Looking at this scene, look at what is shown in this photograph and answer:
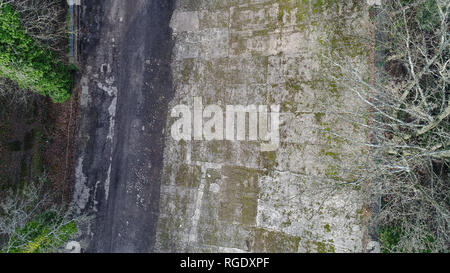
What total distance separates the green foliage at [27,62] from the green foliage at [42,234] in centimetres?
443

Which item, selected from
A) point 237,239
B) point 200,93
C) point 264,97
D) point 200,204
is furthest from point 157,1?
point 237,239

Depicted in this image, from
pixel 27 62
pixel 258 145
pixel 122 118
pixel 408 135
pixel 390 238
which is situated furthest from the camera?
pixel 122 118

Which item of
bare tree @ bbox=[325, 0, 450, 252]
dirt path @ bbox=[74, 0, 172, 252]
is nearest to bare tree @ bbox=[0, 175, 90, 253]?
dirt path @ bbox=[74, 0, 172, 252]

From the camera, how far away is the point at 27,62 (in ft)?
28.2

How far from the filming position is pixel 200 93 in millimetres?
10367

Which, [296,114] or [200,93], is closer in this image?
[296,114]

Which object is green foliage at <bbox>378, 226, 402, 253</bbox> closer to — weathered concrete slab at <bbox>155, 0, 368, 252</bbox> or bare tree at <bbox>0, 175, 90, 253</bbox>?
weathered concrete slab at <bbox>155, 0, 368, 252</bbox>

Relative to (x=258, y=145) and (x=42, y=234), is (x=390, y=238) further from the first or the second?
(x=42, y=234)

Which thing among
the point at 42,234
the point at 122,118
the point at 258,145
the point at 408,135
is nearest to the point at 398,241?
the point at 408,135

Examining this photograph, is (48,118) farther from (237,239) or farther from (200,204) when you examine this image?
(237,239)

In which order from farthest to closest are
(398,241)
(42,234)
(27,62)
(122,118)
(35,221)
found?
1. (122,118)
2. (35,221)
3. (42,234)
4. (27,62)
5. (398,241)

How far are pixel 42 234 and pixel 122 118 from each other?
473 cm

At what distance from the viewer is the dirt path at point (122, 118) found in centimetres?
1066
